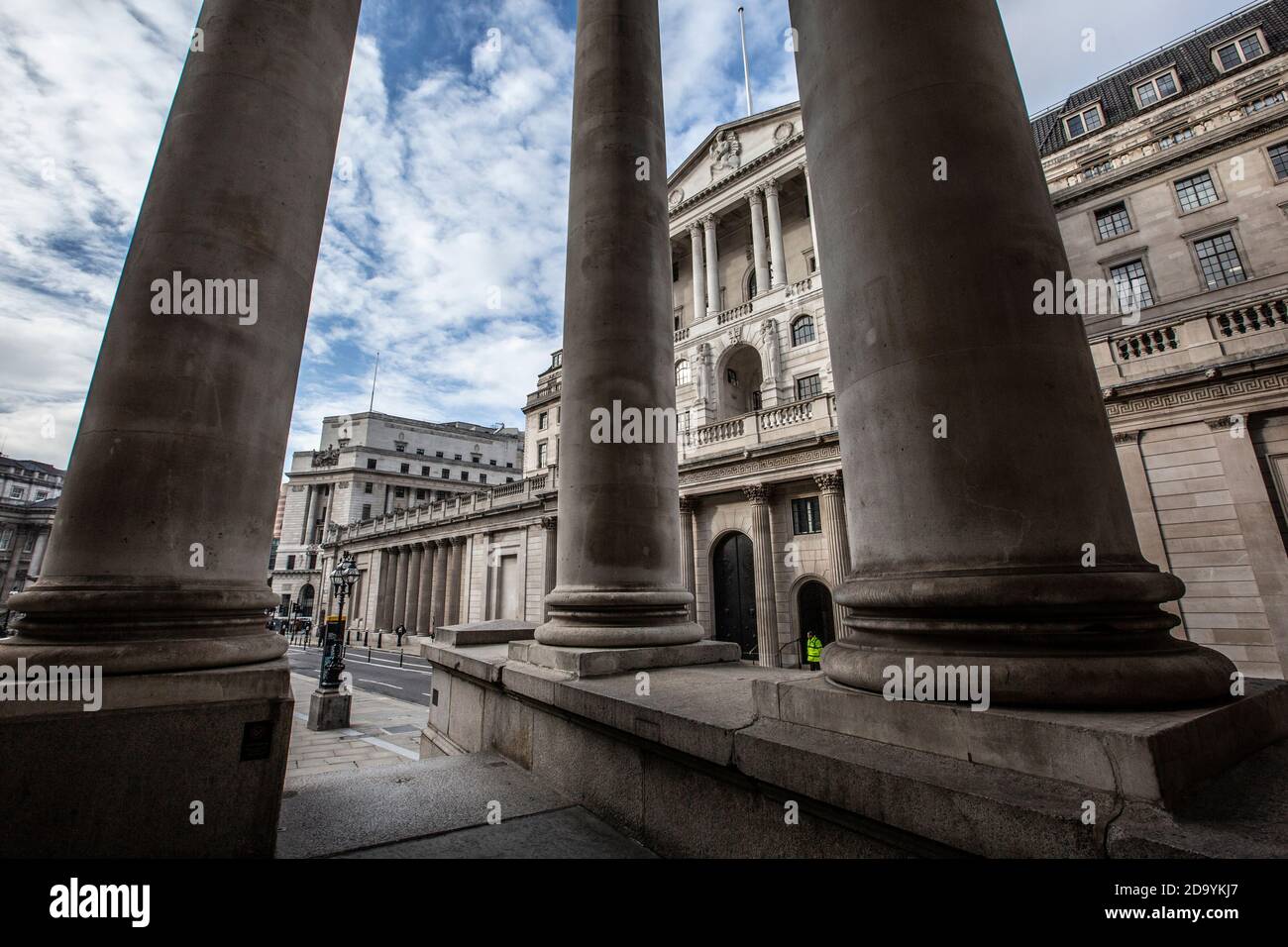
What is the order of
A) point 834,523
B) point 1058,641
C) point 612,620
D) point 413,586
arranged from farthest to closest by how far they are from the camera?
1. point 413,586
2. point 834,523
3. point 612,620
4. point 1058,641

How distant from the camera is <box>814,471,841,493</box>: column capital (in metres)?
20.7

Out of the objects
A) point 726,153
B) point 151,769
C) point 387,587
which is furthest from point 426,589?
point 151,769

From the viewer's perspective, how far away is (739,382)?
110 feet

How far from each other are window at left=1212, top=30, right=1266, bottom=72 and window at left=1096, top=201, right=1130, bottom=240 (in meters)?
8.70

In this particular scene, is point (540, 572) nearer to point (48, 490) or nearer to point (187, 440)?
point (187, 440)

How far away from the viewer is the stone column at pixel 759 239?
32750 millimetres

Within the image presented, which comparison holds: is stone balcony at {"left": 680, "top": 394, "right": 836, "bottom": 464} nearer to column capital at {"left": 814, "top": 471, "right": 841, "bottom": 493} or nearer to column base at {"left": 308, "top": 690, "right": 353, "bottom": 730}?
column capital at {"left": 814, "top": 471, "right": 841, "bottom": 493}

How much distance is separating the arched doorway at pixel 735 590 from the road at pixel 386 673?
12.3m

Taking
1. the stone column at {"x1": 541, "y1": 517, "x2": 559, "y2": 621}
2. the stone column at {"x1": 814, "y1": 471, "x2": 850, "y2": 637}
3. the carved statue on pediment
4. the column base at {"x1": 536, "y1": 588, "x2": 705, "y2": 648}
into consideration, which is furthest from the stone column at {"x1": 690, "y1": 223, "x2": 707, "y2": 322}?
the column base at {"x1": 536, "y1": 588, "x2": 705, "y2": 648}

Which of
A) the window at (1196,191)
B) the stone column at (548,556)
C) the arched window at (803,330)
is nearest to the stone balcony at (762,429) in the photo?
the arched window at (803,330)

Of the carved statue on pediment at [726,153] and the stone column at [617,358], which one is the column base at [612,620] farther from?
the carved statue on pediment at [726,153]

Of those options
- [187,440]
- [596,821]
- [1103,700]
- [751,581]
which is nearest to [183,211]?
[187,440]

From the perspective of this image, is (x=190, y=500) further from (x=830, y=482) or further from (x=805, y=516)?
(x=805, y=516)

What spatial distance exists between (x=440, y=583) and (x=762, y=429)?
3086 centimetres
